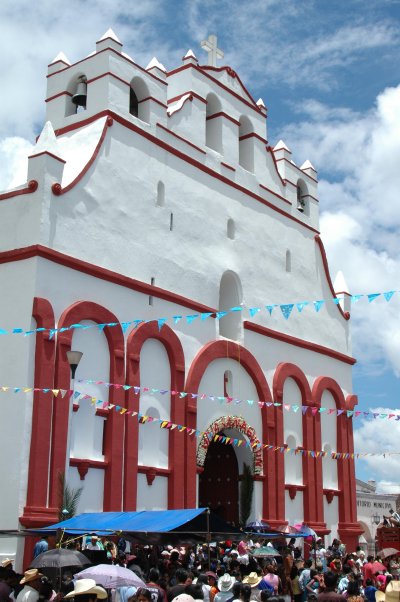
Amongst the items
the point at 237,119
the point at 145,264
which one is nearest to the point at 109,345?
the point at 145,264

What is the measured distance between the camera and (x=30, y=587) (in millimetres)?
10000

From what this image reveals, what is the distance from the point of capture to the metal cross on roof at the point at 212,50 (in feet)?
98.7

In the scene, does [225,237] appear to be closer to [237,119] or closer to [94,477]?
[237,119]

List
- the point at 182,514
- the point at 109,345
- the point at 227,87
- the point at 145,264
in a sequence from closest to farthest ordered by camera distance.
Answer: the point at 182,514 → the point at 109,345 → the point at 145,264 → the point at 227,87

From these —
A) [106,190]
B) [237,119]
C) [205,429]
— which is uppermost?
[237,119]

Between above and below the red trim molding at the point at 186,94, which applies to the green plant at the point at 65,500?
below

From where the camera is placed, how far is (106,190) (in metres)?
23.5

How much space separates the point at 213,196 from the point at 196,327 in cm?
493

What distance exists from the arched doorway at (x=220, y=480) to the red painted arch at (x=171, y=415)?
9.95 feet

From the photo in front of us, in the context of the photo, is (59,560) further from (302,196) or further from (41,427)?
(302,196)

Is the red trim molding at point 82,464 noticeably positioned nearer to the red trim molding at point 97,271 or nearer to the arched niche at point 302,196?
the red trim molding at point 97,271

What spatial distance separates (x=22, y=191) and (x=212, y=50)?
39.6ft

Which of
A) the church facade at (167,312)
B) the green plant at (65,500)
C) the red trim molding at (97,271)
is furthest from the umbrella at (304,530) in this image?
the green plant at (65,500)

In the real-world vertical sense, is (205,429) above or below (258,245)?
below
